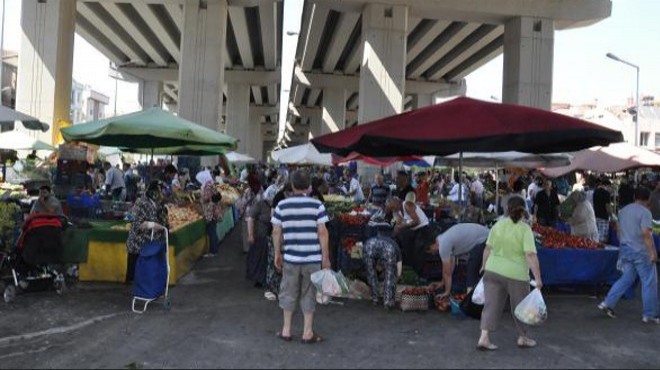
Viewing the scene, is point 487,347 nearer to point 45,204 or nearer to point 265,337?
point 265,337

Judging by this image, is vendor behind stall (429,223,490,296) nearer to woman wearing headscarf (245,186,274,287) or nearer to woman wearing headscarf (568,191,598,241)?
woman wearing headscarf (245,186,274,287)

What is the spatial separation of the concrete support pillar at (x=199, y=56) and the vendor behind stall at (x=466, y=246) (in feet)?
67.8

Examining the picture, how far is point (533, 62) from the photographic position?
2728 centimetres

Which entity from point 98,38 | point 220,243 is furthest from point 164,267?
point 98,38

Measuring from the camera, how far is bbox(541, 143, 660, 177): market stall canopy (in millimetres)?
13664

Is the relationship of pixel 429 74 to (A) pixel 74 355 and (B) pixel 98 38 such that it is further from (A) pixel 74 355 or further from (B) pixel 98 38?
(A) pixel 74 355

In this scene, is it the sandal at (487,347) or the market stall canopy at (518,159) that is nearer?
the sandal at (487,347)

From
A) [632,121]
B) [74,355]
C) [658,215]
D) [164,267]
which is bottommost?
[74,355]

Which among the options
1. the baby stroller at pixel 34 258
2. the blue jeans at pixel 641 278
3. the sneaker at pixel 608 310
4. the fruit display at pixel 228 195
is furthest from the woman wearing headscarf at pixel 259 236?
the fruit display at pixel 228 195

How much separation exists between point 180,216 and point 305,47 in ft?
111

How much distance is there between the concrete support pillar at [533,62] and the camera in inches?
1072

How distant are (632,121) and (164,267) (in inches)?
2556

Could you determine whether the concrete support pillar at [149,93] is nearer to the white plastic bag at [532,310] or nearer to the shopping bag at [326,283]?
the shopping bag at [326,283]

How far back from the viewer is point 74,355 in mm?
5723
